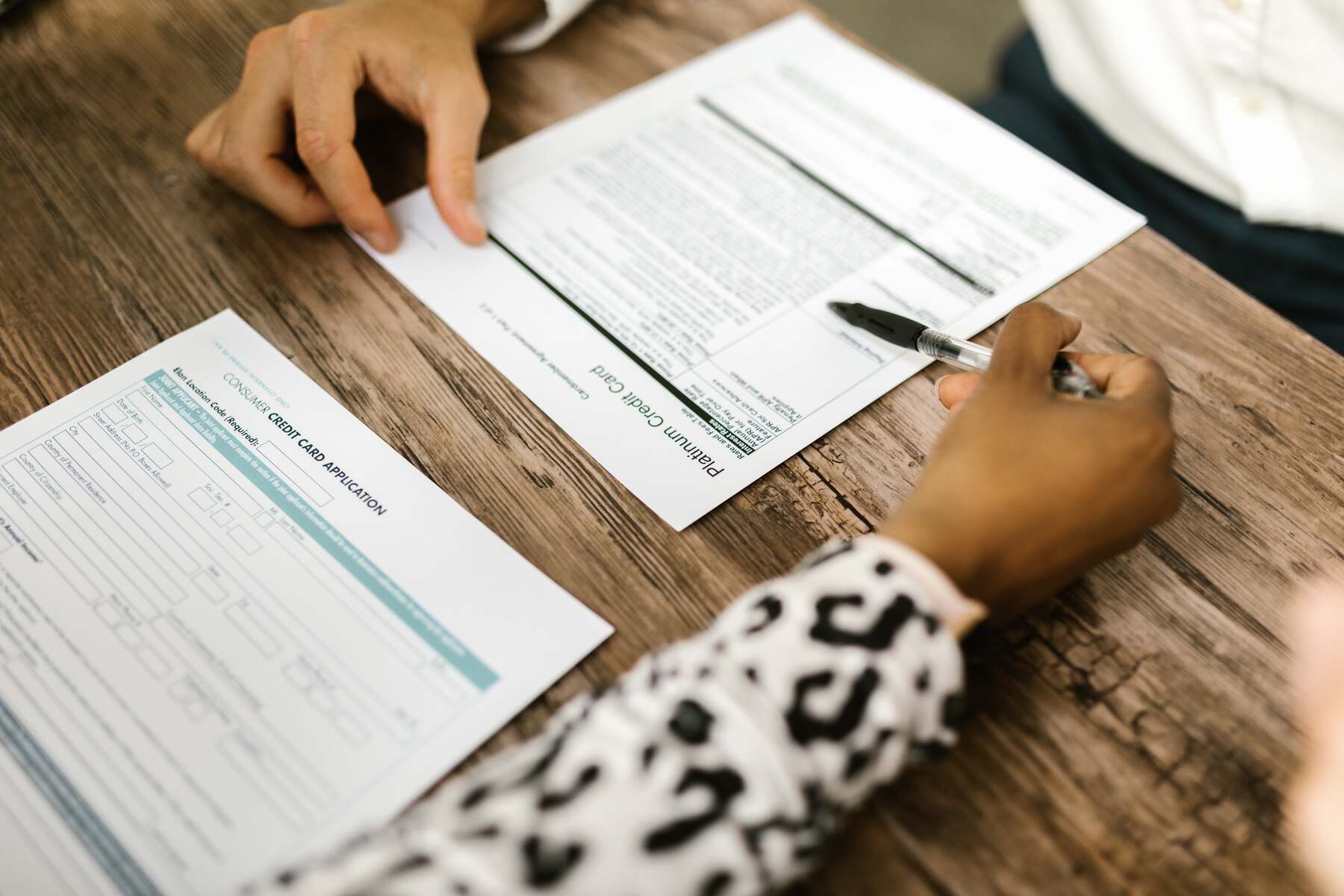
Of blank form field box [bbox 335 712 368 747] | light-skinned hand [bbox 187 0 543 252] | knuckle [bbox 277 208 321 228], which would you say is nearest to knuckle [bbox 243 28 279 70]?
light-skinned hand [bbox 187 0 543 252]

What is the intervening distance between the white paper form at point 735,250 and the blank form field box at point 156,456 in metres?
0.20

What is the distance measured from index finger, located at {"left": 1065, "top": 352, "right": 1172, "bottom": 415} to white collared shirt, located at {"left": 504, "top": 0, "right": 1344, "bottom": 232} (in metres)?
0.37

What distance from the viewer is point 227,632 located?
0.48 m

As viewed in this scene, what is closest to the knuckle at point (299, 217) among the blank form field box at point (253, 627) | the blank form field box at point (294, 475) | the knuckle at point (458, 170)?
the knuckle at point (458, 170)

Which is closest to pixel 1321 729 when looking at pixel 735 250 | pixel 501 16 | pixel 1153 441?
pixel 1153 441

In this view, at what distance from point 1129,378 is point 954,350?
10 centimetres

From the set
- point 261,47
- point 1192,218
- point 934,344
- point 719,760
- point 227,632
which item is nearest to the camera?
point 719,760

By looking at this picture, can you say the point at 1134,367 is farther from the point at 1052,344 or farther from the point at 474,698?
the point at 474,698

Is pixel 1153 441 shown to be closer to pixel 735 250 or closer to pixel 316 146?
pixel 735 250

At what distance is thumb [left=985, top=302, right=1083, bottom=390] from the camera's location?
513 millimetres

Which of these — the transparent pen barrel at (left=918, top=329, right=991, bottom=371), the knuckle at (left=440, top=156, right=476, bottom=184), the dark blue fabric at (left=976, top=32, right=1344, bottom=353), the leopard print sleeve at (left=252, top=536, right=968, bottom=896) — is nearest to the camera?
the leopard print sleeve at (left=252, top=536, right=968, bottom=896)

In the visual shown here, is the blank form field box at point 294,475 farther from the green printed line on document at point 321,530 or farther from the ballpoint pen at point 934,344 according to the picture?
the ballpoint pen at point 934,344

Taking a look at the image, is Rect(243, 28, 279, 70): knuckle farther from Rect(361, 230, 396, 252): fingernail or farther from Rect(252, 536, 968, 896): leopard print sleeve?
Rect(252, 536, 968, 896): leopard print sleeve

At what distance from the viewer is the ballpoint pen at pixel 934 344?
0.53m
